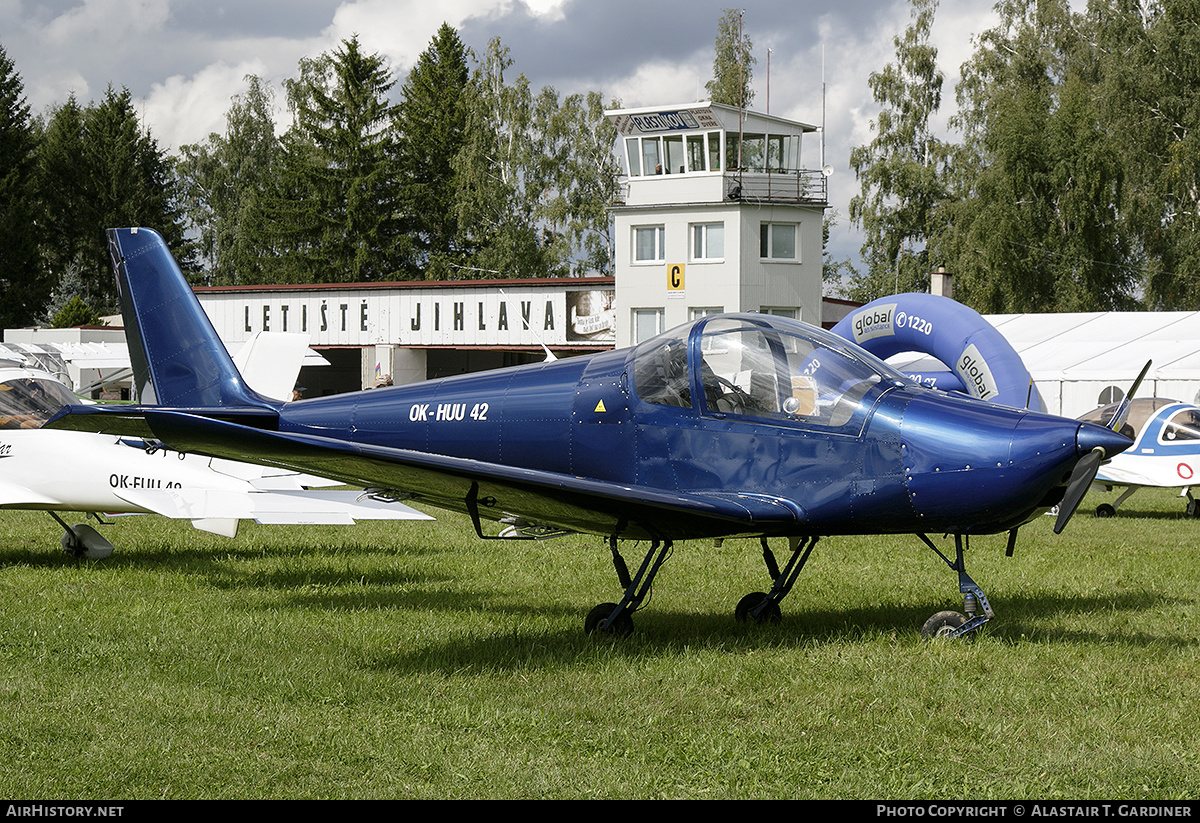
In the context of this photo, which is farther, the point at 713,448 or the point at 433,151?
the point at 433,151

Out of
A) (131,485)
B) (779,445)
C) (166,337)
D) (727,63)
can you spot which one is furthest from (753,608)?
(727,63)

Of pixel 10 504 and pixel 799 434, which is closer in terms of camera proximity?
pixel 799 434

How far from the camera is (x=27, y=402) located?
→ 10.6 m

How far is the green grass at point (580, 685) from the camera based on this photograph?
433 cm

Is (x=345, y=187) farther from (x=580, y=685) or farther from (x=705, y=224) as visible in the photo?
(x=580, y=685)

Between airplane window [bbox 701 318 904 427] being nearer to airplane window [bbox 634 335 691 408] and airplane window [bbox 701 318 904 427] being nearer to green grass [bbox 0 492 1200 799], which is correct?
airplane window [bbox 634 335 691 408]

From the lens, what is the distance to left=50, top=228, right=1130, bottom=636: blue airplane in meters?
5.71

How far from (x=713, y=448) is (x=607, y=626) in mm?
1266

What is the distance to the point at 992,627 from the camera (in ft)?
22.6

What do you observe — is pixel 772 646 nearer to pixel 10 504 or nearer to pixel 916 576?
pixel 916 576

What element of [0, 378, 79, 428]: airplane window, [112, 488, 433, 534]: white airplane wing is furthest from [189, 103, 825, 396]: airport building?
[112, 488, 433, 534]: white airplane wing

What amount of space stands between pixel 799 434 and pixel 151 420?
11.1ft
